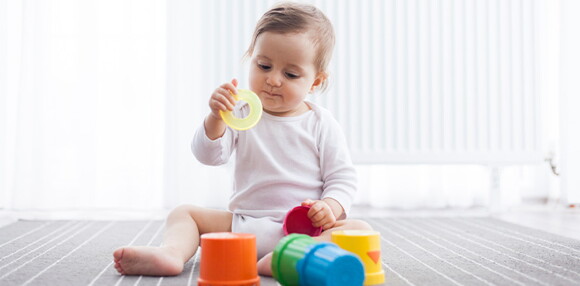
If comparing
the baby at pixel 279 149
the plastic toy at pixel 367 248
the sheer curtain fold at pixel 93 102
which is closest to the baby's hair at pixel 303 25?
the baby at pixel 279 149

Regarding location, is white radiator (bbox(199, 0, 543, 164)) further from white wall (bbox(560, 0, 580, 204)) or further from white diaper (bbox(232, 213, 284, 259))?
white diaper (bbox(232, 213, 284, 259))

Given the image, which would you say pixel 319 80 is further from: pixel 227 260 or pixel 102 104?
pixel 102 104

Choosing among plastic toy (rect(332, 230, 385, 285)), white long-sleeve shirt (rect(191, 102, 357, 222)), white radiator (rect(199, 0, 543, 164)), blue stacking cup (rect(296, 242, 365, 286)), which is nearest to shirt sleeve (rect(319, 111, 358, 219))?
white long-sleeve shirt (rect(191, 102, 357, 222))

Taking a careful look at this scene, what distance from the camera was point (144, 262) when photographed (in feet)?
2.75

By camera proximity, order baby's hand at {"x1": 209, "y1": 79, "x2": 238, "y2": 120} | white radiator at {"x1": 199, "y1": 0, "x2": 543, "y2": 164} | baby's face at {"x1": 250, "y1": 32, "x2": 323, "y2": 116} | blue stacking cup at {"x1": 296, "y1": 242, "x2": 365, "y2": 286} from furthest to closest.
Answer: white radiator at {"x1": 199, "y1": 0, "x2": 543, "y2": 164} < baby's face at {"x1": 250, "y1": 32, "x2": 323, "y2": 116} < baby's hand at {"x1": 209, "y1": 79, "x2": 238, "y2": 120} < blue stacking cup at {"x1": 296, "y1": 242, "x2": 365, "y2": 286}

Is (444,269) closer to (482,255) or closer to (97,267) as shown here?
(482,255)

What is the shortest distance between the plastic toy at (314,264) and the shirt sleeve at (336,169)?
29 cm

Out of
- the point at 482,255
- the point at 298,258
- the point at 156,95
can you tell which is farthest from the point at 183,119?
the point at 298,258

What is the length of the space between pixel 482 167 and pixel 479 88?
364 mm

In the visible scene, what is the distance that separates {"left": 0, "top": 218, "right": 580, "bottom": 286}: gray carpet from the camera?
2.78 ft

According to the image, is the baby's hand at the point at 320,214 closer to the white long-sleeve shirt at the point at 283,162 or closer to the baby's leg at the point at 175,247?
the white long-sleeve shirt at the point at 283,162

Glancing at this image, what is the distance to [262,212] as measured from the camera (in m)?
1.01

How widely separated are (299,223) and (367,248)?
0.59ft

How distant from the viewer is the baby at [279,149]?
0.98m
